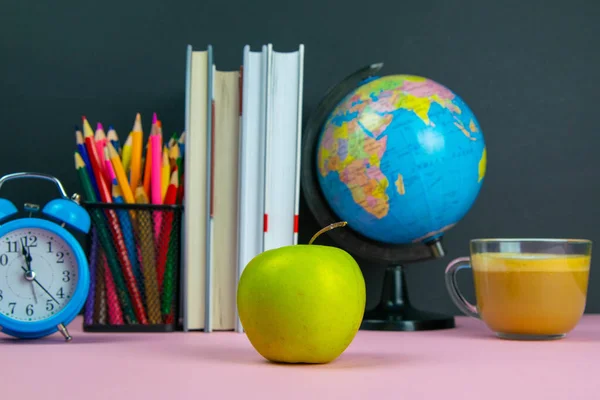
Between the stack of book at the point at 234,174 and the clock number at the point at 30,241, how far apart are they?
Answer: 0.20 metres

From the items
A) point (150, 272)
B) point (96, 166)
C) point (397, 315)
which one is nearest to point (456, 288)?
point (397, 315)

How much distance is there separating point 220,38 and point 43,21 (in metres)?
0.29

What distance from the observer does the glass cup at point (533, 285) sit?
0.98 metres

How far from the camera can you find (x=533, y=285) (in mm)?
982

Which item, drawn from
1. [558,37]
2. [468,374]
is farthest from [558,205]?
[468,374]

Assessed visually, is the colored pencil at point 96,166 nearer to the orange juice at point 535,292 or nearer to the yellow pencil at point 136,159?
the yellow pencil at point 136,159

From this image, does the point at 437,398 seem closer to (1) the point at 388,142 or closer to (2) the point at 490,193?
(1) the point at 388,142

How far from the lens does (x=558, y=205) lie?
4.60 feet

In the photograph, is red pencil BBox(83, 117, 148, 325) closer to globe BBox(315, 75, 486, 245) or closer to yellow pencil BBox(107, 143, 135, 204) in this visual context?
yellow pencil BBox(107, 143, 135, 204)

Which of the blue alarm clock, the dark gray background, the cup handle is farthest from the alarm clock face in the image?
the cup handle

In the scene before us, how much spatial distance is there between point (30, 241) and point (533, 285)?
24.2 inches

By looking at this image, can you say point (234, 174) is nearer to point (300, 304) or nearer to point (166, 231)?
point (166, 231)

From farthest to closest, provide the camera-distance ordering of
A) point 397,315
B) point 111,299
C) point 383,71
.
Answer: point 383,71 → point 397,315 → point 111,299

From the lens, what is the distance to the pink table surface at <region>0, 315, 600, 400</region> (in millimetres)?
603
